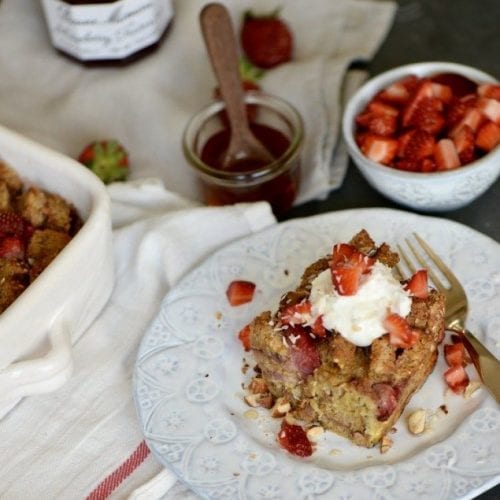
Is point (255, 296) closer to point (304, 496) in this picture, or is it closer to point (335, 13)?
point (304, 496)

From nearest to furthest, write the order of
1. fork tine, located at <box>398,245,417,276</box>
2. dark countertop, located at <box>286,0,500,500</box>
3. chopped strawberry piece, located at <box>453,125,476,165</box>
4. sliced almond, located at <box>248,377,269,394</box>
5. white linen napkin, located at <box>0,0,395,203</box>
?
1. sliced almond, located at <box>248,377,269,394</box>
2. fork tine, located at <box>398,245,417,276</box>
3. chopped strawberry piece, located at <box>453,125,476,165</box>
4. white linen napkin, located at <box>0,0,395,203</box>
5. dark countertop, located at <box>286,0,500,500</box>

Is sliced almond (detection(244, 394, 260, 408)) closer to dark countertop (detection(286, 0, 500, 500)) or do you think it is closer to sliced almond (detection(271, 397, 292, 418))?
sliced almond (detection(271, 397, 292, 418))

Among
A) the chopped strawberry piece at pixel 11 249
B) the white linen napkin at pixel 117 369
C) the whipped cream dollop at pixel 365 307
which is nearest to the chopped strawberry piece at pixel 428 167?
the white linen napkin at pixel 117 369

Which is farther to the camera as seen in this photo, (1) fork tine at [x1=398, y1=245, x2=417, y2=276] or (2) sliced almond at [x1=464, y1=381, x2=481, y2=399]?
(1) fork tine at [x1=398, y1=245, x2=417, y2=276]

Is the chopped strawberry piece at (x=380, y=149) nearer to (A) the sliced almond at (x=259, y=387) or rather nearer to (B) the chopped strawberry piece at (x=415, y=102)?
(B) the chopped strawberry piece at (x=415, y=102)

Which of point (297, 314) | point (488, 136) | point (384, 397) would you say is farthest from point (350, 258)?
point (488, 136)

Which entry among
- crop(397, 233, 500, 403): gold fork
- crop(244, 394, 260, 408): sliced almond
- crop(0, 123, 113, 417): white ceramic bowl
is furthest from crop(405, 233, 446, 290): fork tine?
crop(0, 123, 113, 417): white ceramic bowl
